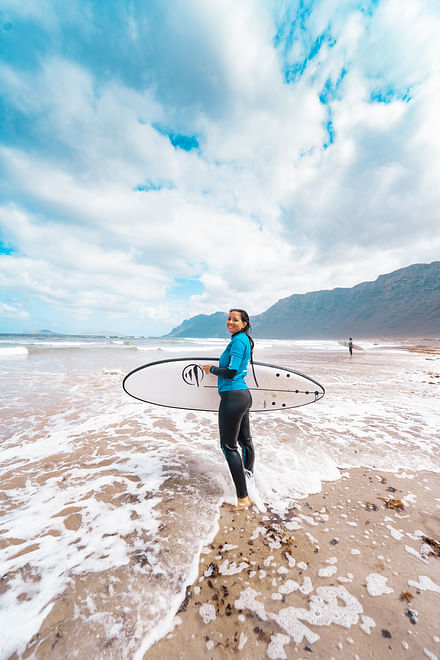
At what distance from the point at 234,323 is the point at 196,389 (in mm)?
2340

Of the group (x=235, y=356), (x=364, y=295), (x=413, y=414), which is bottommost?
(x=413, y=414)

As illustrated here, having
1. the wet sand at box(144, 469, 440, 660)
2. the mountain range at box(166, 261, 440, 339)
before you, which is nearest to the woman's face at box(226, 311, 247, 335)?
the wet sand at box(144, 469, 440, 660)

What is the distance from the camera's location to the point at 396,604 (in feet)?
5.57

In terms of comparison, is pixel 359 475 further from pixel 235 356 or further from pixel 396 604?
pixel 235 356

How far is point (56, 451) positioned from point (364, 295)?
21631 cm

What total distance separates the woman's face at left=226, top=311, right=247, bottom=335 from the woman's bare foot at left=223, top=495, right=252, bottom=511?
1.85 meters

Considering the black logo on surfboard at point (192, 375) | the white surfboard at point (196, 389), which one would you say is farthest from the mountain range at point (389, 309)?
the black logo on surfboard at point (192, 375)

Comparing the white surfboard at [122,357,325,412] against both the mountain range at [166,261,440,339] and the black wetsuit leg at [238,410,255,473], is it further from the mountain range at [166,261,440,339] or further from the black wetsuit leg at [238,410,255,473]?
the mountain range at [166,261,440,339]

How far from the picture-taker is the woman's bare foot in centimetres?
271

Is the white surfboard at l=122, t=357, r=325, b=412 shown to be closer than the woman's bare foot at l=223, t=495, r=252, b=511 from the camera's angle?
No

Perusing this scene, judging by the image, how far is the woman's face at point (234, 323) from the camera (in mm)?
2855

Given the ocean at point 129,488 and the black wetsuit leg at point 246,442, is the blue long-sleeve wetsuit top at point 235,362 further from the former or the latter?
the ocean at point 129,488

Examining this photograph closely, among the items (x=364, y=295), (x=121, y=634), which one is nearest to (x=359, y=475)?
(x=121, y=634)

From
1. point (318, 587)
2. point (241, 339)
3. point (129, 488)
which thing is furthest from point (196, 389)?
point (318, 587)
